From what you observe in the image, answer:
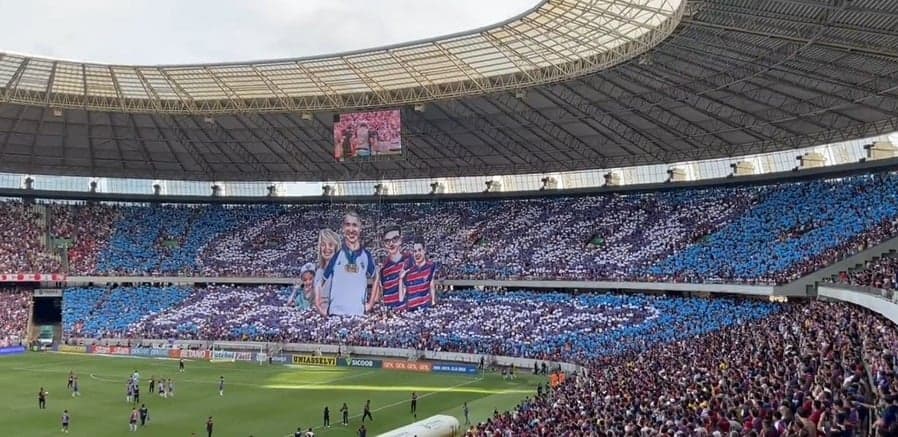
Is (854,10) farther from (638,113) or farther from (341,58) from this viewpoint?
(341,58)

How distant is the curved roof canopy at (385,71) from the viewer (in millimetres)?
39625

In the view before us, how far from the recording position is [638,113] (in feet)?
171

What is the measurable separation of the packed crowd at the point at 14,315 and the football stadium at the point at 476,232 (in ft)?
0.89

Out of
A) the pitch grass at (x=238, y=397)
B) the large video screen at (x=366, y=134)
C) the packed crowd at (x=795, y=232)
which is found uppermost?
the large video screen at (x=366, y=134)

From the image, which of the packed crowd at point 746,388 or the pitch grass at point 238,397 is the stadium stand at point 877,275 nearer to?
the packed crowd at point 746,388

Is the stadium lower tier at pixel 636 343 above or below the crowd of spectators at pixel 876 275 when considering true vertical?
below

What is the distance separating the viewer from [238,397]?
138 ft

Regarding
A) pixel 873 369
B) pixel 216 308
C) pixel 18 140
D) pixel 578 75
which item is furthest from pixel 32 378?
pixel 873 369

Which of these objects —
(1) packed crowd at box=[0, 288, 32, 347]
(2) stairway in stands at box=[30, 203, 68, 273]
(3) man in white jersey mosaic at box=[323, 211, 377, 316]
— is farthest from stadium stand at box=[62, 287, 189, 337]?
(3) man in white jersey mosaic at box=[323, 211, 377, 316]

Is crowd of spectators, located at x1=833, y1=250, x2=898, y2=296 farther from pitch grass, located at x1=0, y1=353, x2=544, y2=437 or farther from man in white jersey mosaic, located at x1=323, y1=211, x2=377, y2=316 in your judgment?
man in white jersey mosaic, located at x1=323, y1=211, x2=377, y2=316

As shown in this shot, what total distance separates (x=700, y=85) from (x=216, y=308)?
41.4m

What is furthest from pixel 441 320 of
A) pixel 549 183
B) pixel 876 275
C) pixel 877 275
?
pixel 877 275

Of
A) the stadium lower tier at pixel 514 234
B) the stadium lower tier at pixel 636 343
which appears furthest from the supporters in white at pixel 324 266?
the stadium lower tier at pixel 636 343

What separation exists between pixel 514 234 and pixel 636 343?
23.9 m
